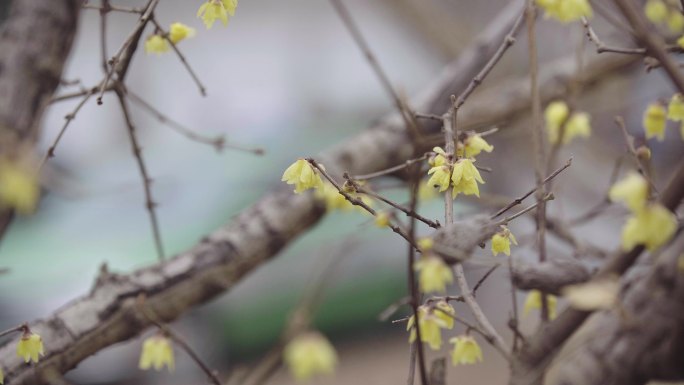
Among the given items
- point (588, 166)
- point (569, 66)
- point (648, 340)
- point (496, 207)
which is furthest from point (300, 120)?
point (648, 340)

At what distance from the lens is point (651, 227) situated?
0.67 m

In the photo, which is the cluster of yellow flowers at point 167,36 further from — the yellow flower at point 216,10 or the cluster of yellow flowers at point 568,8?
the cluster of yellow flowers at point 568,8

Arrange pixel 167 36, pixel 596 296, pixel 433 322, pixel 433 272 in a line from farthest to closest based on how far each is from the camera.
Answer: pixel 167 36 < pixel 433 322 < pixel 433 272 < pixel 596 296

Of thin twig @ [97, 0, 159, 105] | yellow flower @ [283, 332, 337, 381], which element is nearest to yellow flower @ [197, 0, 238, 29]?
thin twig @ [97, 0, 159, 105]

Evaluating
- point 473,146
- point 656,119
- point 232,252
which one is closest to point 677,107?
point 656,119

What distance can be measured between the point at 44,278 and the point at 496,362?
5.98 feet

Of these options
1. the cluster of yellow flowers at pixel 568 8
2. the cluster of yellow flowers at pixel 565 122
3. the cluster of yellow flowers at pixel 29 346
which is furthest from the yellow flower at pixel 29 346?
the cluster of yellow flowers at pixel 565 122

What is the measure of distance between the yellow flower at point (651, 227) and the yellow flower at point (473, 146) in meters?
0.30

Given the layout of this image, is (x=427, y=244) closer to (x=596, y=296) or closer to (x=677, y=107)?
(x=596, y=296)

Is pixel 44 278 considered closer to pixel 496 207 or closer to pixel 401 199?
pixel 401 199

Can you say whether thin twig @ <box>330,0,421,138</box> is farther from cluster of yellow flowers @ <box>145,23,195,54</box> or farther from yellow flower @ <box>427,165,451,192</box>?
cluster of yellow flowers @ <box>145,23,195,54</box>

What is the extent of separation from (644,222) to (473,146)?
335mm

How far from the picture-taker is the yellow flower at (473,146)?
0.97 meters

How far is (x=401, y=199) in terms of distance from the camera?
2.66 meters
